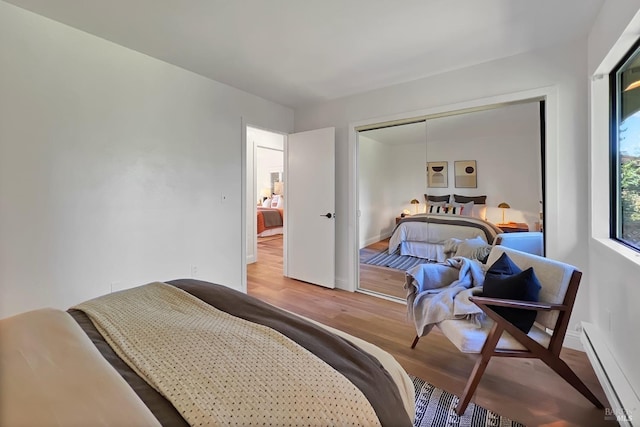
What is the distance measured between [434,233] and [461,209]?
40cm

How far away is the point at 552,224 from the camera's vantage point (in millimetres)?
2387

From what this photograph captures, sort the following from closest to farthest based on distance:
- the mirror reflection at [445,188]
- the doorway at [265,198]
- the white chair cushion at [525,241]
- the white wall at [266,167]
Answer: the white chair cushion at [525,241]
the mirror reflection at [445,188]
the doorway at [265,198]
the white wall at [266,167]

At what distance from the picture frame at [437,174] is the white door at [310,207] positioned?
3.73 feet

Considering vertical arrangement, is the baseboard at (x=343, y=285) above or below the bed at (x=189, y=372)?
below

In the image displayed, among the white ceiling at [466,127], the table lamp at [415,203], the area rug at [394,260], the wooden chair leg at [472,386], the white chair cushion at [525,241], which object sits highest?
the white ceiling at [466,127]

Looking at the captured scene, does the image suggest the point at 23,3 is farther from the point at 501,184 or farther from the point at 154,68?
the point at 501,184

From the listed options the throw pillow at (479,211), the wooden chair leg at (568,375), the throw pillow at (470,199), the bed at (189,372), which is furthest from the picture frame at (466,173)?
the bed at (189,372)

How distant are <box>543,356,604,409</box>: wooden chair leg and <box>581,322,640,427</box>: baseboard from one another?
0.06 m

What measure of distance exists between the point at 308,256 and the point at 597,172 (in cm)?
296

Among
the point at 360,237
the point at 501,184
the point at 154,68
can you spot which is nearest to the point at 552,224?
the point at 501,184

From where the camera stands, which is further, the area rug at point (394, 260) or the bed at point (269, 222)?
the bed at point (269, 222)

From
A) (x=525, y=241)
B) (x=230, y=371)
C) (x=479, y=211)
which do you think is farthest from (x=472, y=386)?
(x=479, y=211)

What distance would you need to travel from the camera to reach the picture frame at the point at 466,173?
3213mm

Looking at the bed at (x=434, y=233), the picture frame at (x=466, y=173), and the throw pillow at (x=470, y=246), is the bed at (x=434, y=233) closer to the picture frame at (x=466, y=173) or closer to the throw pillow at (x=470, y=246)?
→ the throw pillow at (x=470, y=246)
